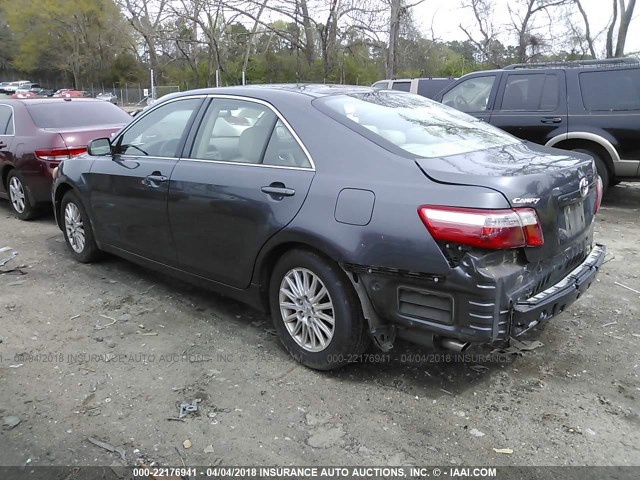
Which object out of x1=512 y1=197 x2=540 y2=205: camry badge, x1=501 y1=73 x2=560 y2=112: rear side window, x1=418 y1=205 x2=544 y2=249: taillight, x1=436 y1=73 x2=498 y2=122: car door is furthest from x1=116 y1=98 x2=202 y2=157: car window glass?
x1=501 y1=73 x2=560 y2=112: rear side window

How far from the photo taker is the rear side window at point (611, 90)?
7.08 meters

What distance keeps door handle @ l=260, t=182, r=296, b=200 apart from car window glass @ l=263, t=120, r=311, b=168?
14 centimetres

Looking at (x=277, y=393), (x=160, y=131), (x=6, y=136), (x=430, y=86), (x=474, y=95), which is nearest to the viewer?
(x=277, y=393)

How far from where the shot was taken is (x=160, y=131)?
443 cm

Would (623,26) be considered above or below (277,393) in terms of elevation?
above

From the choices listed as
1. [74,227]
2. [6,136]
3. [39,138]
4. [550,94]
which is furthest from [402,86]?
[74,227]

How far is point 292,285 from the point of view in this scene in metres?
3.36

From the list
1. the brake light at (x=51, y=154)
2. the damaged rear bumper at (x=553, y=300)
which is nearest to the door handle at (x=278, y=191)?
the damaged rear bumper at (x=553, y=300)

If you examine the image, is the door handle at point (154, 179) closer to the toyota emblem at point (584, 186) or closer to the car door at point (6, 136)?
the toyota emblem at point (584, 186)

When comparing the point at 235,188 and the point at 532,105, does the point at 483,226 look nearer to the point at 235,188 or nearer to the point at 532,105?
the point at 235,188

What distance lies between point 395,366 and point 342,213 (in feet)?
3.57

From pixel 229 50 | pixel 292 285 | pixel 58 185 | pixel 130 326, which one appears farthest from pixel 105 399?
pixel 229 50

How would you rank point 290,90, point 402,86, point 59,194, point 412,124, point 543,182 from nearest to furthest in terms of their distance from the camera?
point 543,182
point 412,124
point 290,90
point 59,194
point 402,86

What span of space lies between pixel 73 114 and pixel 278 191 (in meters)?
5.41
